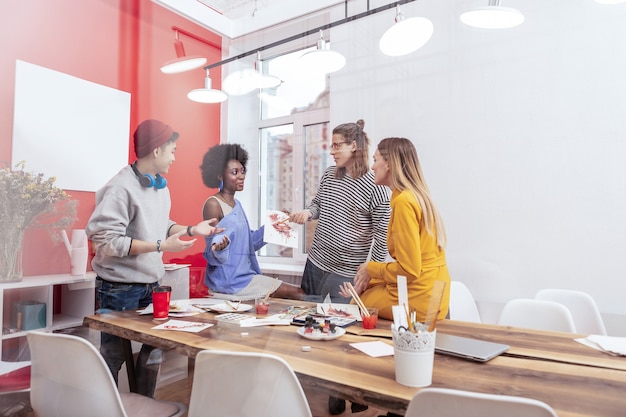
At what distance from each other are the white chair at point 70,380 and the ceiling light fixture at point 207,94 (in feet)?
2.87

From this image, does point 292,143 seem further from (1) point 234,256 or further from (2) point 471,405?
(2) point 471,405

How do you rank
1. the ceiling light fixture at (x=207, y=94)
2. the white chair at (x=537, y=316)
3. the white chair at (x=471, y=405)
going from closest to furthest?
the white chair at (x=471, y=405), the white chair at (x=537, y=316), the ceiling light fixture at (x=207, y=94)

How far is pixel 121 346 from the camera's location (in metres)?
1.38

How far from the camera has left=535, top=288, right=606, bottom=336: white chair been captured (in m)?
1.27

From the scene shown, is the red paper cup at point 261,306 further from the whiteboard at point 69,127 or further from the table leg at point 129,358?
the whiteboard at point 69,127

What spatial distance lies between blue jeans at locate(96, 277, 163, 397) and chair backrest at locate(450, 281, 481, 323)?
1037 mm

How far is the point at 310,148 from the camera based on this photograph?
155cm

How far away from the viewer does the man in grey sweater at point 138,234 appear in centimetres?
126

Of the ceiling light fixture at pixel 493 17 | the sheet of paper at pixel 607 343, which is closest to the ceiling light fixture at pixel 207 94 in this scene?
the ceiling light fixture at pixel 493 17

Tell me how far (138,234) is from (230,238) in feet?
1.07

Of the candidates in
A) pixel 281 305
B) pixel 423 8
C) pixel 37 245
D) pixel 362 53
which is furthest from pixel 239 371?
pixel 423 8

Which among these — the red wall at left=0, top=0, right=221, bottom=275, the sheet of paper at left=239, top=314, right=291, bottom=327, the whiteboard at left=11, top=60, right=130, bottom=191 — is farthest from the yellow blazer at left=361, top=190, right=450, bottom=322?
the whiteboard at left=11, top=60, right=130, bottom=191

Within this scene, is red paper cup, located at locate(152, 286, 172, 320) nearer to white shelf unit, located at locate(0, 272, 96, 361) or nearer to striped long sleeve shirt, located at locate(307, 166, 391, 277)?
white shelf unit, located at locate(0, 272, 96, 361)

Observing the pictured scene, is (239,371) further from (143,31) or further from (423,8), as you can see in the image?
(423,8)
